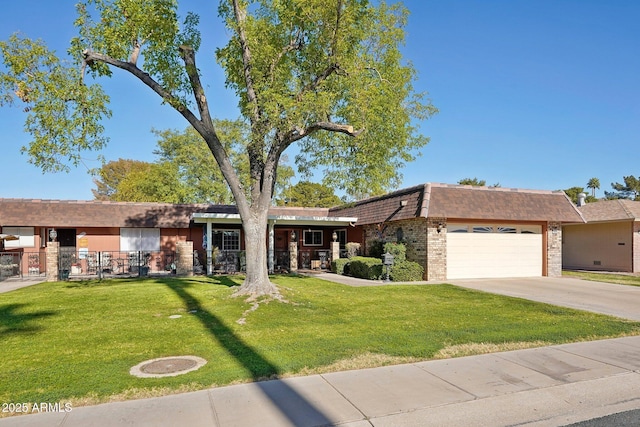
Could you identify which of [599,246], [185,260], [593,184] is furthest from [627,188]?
[185,260]

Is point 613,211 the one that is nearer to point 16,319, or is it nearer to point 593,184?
point 16,319

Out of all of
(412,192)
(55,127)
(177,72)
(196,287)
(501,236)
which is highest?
(177,72)

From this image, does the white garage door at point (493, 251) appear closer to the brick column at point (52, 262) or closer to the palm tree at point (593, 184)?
the brick column at point (52, 262)

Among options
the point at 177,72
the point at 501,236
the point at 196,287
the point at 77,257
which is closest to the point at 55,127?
the point at 177,72

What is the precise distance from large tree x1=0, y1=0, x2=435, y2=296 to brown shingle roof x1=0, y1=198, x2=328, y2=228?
1177 centimetres

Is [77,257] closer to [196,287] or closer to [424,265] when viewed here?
[196,287]

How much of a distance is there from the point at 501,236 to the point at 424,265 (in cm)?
428

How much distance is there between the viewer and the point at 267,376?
5.31m

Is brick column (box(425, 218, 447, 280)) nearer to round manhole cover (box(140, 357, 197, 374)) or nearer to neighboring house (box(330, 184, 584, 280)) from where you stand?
neighboring house (box(330, 184, 584, 280))

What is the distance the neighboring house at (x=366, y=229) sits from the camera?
17.5 m

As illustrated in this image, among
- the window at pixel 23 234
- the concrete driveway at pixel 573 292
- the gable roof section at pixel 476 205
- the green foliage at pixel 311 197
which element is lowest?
the concrete driveway at pixel 573 292

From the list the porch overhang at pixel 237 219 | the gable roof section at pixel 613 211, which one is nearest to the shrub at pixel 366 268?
the porch overhang at pixel 237 219

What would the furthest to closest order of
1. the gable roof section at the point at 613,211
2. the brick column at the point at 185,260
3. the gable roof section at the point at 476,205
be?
the gable roof section at the point at 613,211 → the brick column at the point at 185,260 → the gable roof section at the point at 476,205

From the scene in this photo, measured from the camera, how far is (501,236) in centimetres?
1862
